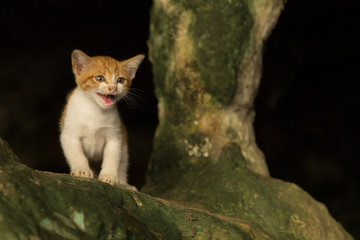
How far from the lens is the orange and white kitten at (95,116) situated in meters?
3.43

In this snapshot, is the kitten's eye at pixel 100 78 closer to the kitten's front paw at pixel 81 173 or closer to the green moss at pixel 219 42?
the kitten's front paw at pixel 81 173

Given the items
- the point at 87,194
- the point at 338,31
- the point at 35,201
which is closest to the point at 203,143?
the point at 87,194

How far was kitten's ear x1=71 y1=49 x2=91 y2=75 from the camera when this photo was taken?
3.52m

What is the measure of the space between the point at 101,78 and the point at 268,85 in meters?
5.04

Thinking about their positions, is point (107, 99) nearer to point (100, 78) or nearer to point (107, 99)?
point (107, 99)

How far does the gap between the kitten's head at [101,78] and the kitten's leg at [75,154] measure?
12.9 inches

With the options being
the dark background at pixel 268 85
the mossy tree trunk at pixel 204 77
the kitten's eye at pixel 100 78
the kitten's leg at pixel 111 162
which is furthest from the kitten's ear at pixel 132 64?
the dark background at pixel 268 85

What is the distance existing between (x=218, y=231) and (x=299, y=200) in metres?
1.20

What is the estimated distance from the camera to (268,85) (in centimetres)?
805

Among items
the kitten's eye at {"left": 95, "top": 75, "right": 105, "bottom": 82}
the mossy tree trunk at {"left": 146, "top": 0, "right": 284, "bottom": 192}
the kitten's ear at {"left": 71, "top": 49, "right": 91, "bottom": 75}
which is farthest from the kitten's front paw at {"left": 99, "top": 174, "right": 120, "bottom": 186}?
the mossy tree trunk at {"left": 146, "top": 0, "right": 284, "bottom": 192}

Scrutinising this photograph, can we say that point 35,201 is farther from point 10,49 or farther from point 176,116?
point 10,49

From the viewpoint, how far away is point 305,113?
8656 mm

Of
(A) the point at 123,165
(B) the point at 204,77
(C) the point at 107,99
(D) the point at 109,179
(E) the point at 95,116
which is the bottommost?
(A) the point at 123,165

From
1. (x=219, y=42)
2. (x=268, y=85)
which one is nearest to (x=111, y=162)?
(x=219, y=42)
